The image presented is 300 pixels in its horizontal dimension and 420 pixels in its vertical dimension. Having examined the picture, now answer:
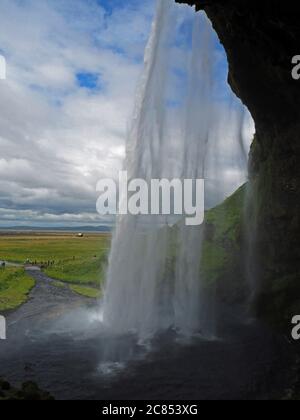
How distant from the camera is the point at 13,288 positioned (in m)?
54.8

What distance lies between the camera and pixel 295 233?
38.8 meters

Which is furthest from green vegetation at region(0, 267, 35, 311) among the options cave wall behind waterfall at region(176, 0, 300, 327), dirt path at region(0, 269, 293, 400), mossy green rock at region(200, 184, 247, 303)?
cave wall behind waterfall at region(176, 0, 300, 327)

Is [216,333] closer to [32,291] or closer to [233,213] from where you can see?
[32,291]

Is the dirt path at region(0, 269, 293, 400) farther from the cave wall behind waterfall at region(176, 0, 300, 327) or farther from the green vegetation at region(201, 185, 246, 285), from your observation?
the green vegetation at region(201, 185, 246, 285)

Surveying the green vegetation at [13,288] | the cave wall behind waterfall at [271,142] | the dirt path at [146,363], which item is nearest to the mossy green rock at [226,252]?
the cave wall behind waterfall at [271,142]

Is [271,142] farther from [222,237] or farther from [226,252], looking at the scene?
[222,237]

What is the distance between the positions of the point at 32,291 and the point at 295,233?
36629 mm

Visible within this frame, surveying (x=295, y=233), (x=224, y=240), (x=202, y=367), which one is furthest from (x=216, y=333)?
(x=224, y=240)

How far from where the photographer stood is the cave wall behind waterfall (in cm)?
2811

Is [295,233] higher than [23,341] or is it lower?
higher

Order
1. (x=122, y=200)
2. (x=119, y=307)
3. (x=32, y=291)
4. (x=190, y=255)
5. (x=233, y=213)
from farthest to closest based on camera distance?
1. (x=233, y=213)
2. (x=32, y=291)
3. (x=190, y=255)
4. (x=122, y=200)
5. (x=119, y=307)

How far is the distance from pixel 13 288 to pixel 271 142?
40.2 metres

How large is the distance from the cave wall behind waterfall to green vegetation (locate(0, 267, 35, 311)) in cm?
2852
